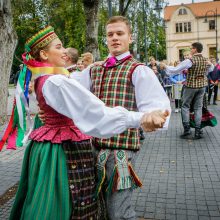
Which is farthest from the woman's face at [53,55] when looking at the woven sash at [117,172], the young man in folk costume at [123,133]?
the woven sash at [117,172]

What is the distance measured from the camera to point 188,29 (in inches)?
1997

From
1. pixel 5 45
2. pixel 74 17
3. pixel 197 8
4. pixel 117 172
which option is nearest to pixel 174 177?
pixel 117 172

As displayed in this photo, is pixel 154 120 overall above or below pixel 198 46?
below

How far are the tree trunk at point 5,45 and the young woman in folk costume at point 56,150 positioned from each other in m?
6.72

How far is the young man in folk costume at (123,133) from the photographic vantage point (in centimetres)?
230

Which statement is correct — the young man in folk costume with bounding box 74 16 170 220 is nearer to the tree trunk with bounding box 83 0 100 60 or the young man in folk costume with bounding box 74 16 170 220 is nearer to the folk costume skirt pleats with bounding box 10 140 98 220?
the folk costume skirt pleats with bounding box 10 140 98 220

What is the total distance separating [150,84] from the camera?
7.57 feet

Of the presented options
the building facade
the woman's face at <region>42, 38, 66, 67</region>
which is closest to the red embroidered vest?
the woman's face at <region>42, 38, 66, 67</region>

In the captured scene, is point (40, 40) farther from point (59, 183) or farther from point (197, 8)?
point (197, 8)

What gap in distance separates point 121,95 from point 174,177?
8.66 feet

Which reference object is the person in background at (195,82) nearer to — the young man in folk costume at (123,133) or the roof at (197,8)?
the young man in folk costume at (123,133)

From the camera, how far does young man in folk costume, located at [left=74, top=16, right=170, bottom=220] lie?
2305 mm

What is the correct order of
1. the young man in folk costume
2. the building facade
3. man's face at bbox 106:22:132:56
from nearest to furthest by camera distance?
the young man in folk costume
man's face at bbox 106:22:132:56
the building facade

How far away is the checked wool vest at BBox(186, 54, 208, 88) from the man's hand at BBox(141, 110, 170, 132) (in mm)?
5307
